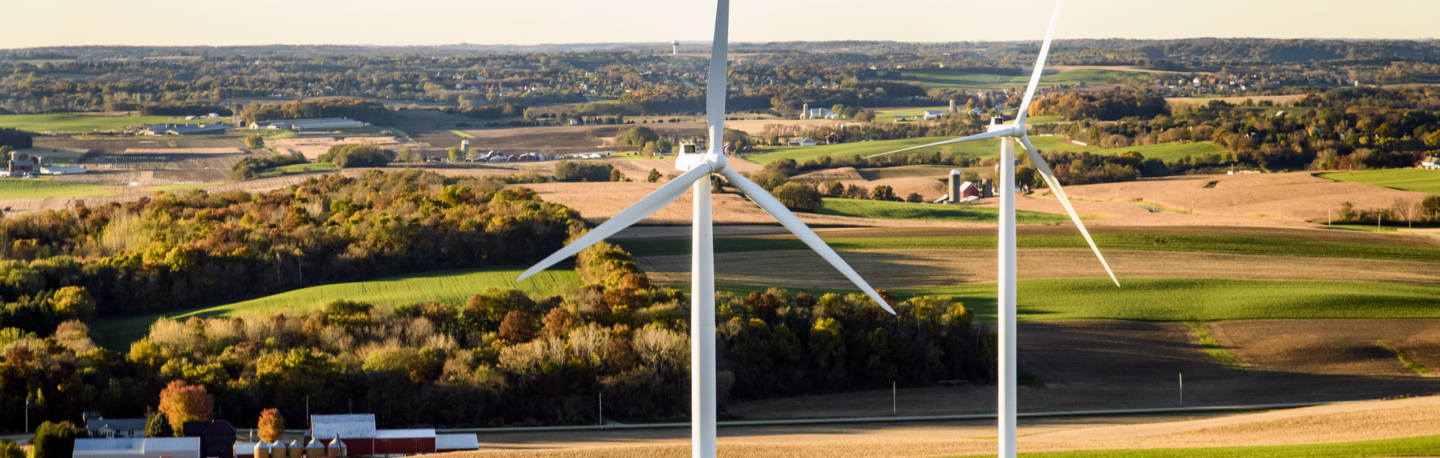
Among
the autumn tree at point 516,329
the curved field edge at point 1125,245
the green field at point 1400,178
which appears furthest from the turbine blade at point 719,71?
the green field at point 1400,178

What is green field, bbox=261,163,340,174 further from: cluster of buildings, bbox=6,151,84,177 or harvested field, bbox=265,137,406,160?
cluster of buildings, bbox=6,151,84,177

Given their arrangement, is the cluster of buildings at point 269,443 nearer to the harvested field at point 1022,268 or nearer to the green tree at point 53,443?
the green tree at point 53,443

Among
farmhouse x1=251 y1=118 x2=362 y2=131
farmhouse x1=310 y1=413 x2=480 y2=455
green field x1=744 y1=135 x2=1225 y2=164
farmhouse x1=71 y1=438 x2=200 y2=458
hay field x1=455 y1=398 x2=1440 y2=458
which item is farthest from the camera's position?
farmhouse x1=251 y1=118 x2=362 y2=131

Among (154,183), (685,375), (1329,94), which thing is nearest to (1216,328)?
(685,375)

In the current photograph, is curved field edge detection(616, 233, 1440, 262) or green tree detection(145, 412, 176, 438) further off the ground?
curved field edge detection(616, 233, 1440, 262)

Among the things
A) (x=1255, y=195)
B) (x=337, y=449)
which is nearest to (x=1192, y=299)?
(x=1255, y=195)

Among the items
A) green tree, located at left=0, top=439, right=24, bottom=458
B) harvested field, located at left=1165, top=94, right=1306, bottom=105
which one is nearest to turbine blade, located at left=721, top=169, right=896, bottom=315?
green tree, located at left=0, top=439, right=24, bottom=458
